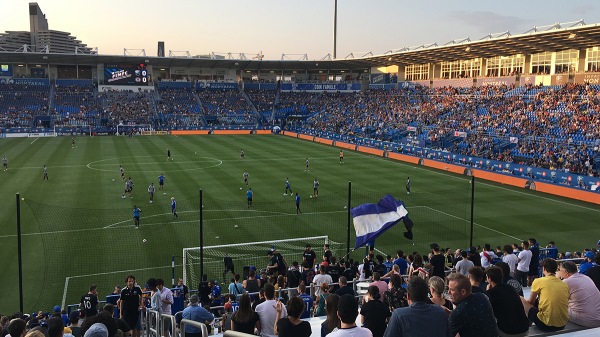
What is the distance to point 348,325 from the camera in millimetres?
Result: 5148

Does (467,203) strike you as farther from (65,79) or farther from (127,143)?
(65,79)

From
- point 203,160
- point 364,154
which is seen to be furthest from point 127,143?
point 364,154

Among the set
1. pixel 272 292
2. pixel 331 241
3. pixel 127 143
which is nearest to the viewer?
pixel 272 292

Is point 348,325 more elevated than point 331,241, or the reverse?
point 348,325

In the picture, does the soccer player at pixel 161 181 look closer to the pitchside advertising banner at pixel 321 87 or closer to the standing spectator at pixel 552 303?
the standing spectator at pixel 552 303

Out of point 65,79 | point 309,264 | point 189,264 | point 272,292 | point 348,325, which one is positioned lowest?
point 189,264

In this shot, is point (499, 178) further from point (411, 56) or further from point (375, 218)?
point (411, 56)

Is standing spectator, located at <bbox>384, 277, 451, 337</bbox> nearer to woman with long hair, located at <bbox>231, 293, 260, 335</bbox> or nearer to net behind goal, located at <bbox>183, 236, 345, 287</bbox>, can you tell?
woman with long hair, located at <bbox>231, 293, 260, 335</bbox>

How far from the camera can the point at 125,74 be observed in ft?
303

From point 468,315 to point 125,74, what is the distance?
95786 mm

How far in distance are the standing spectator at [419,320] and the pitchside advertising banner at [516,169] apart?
33.8 m

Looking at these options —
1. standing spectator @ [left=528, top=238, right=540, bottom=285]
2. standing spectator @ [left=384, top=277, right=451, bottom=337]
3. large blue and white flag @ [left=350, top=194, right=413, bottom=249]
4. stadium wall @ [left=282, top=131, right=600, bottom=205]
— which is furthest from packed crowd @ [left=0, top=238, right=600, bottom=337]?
stadium wall @ [left=282, top=131, right=600, bottom=205]

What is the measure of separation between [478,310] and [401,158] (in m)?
48.3

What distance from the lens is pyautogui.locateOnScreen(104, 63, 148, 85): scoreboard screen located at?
9188 cm
